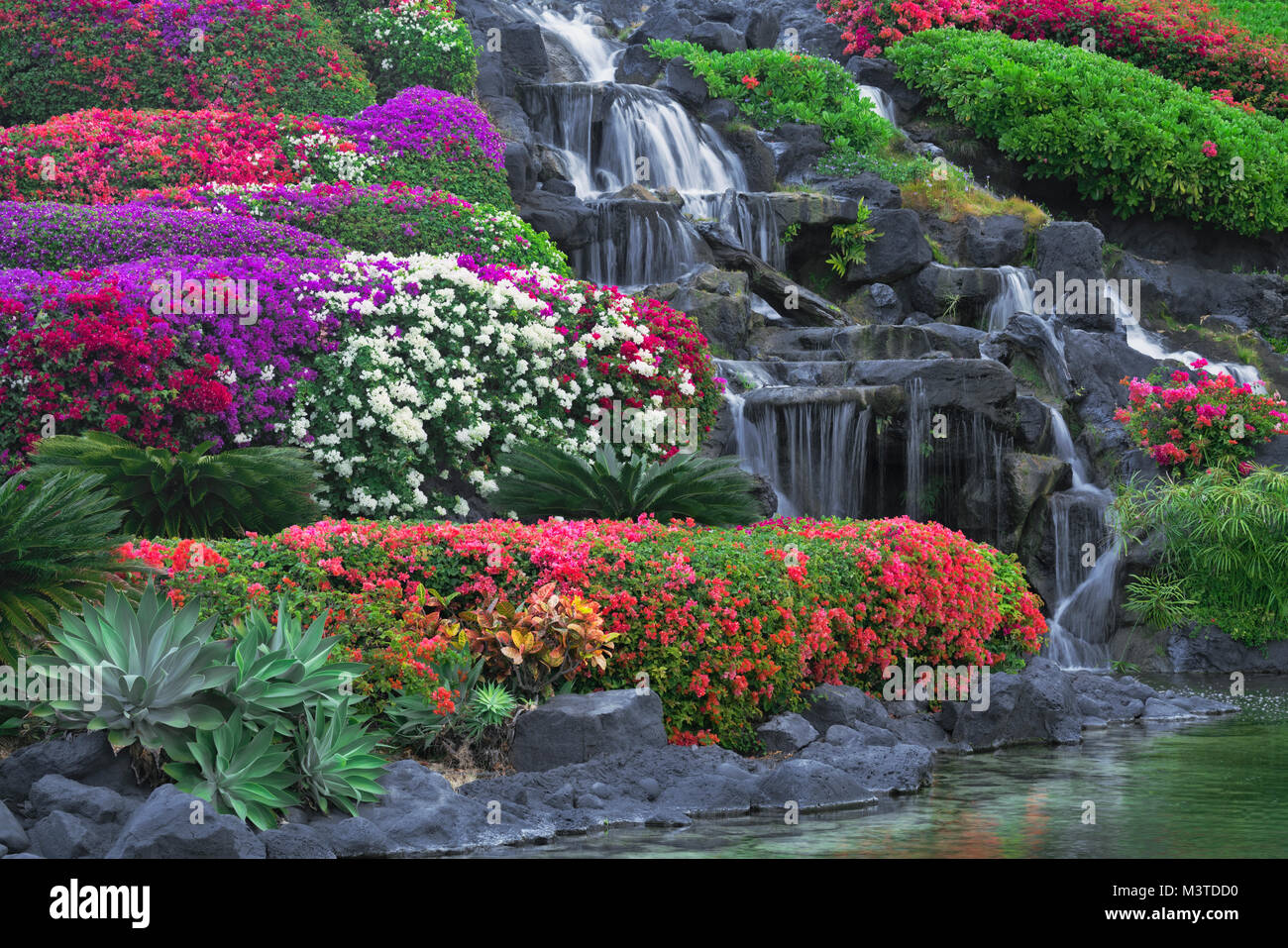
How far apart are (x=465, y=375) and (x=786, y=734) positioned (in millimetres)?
5046

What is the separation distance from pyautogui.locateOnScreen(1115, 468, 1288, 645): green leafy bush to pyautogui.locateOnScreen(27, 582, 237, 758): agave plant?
11.4 m

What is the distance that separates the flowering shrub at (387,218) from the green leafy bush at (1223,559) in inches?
295

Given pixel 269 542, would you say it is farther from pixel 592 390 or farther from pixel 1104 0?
pixel 1104 0

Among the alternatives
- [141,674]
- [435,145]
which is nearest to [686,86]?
[435,145]

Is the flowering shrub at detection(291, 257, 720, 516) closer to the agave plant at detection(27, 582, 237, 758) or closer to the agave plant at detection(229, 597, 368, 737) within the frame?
the agave plant at detection(229, 597, 368, 737)

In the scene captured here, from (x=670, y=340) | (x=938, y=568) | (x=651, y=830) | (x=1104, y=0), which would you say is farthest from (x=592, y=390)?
(x=1104, y=0)

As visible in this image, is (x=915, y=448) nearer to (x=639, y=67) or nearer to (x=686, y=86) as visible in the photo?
(x=686, y=86)

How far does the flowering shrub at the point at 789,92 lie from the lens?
24469 millimetres

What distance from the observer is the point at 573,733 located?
7.27 m

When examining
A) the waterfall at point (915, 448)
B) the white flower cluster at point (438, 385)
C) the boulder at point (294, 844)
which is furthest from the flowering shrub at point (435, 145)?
the boulder at point (294, 844)

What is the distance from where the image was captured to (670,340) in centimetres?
1328

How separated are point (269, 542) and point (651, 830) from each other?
289 cm

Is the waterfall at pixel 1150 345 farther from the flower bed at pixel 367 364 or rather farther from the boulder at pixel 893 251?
the flower bed at pixel 367 364

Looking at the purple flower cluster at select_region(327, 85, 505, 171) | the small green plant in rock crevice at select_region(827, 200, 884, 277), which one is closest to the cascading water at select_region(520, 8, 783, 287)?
the small green plant in rock crevice at select_region(827, 200, 884, 277)
